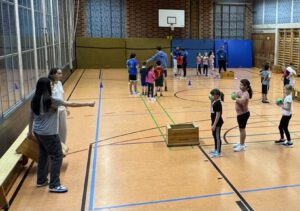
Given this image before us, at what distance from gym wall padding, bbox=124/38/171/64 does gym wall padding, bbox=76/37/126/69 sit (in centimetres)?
54

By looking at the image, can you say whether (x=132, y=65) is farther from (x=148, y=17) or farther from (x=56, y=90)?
(x=148, y=17)

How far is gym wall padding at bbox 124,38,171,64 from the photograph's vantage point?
26188 mm

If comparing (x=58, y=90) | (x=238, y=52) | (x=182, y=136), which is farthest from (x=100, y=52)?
(x=58, y=90)

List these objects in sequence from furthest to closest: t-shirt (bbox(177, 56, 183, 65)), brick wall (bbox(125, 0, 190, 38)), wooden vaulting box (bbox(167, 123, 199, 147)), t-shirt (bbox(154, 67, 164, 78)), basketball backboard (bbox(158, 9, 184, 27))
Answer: brick wall (bbox(125, 0, 190, 38)) → basketball backboard (bbox(158, 9, 184, 27)) → t-shirt (bbox(177, 56, 183, 65)) → t-shirt (bbox(154, 67, 164, 78)) → wooden vaulting box (bbox(167, 123, 199, 147))

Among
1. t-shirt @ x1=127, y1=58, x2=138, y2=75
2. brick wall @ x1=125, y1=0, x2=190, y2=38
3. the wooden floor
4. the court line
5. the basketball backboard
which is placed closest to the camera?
the court line

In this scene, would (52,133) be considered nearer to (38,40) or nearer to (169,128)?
(169,128)

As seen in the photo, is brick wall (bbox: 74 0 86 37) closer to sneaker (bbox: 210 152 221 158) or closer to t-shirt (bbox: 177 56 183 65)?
t-shirt (bbox: 177 56 183 65)

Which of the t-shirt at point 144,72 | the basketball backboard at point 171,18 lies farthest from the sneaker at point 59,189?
the basketball backboard at point 171,18

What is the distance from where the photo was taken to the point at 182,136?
7734 mm

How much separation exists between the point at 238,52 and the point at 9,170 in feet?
76.9

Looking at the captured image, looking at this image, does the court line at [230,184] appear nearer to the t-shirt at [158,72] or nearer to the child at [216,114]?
the child at [216,114]

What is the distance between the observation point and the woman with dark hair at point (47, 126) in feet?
16.4

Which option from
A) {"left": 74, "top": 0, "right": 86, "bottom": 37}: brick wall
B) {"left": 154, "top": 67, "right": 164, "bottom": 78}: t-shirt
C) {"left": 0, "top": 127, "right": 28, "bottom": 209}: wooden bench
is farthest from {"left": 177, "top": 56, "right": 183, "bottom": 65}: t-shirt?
{"left": 0, "top": 127, "right": 28, "bottom": 209}: wooden bench

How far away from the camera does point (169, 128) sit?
7.68 m
